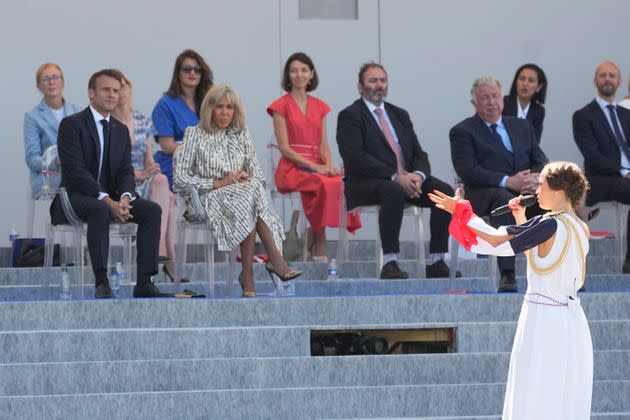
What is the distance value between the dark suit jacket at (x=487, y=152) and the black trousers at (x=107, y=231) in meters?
1.80

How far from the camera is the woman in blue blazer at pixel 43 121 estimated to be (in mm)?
8164

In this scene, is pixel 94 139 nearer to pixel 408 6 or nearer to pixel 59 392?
pixel 59 392

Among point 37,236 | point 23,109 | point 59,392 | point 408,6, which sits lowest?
point 59,392

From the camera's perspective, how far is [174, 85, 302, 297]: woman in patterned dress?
716cm

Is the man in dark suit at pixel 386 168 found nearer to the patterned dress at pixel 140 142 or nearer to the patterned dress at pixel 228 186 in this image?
the patterned dress at pixel 228 186

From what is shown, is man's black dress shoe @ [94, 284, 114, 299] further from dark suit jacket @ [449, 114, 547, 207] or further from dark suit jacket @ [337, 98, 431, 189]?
dark suit jacket @ [449, 114, 547, 207]

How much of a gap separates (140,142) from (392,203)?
1.55 metres

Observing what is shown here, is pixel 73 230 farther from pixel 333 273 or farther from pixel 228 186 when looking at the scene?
pixel 333 273

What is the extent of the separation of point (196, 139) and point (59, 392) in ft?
5.98

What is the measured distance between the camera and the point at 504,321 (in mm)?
6703

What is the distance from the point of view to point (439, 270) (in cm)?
782

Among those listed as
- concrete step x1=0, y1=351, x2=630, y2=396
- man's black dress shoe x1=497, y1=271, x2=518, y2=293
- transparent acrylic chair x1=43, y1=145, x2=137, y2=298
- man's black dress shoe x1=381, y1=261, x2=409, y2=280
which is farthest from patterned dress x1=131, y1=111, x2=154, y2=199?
man's black dress shoe x1=497, y1=271, x2=518, y2=293

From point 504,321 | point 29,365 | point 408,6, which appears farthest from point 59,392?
point 408,6

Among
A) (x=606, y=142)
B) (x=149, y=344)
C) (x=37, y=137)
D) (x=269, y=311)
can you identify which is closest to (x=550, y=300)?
(x=269, y=311)
